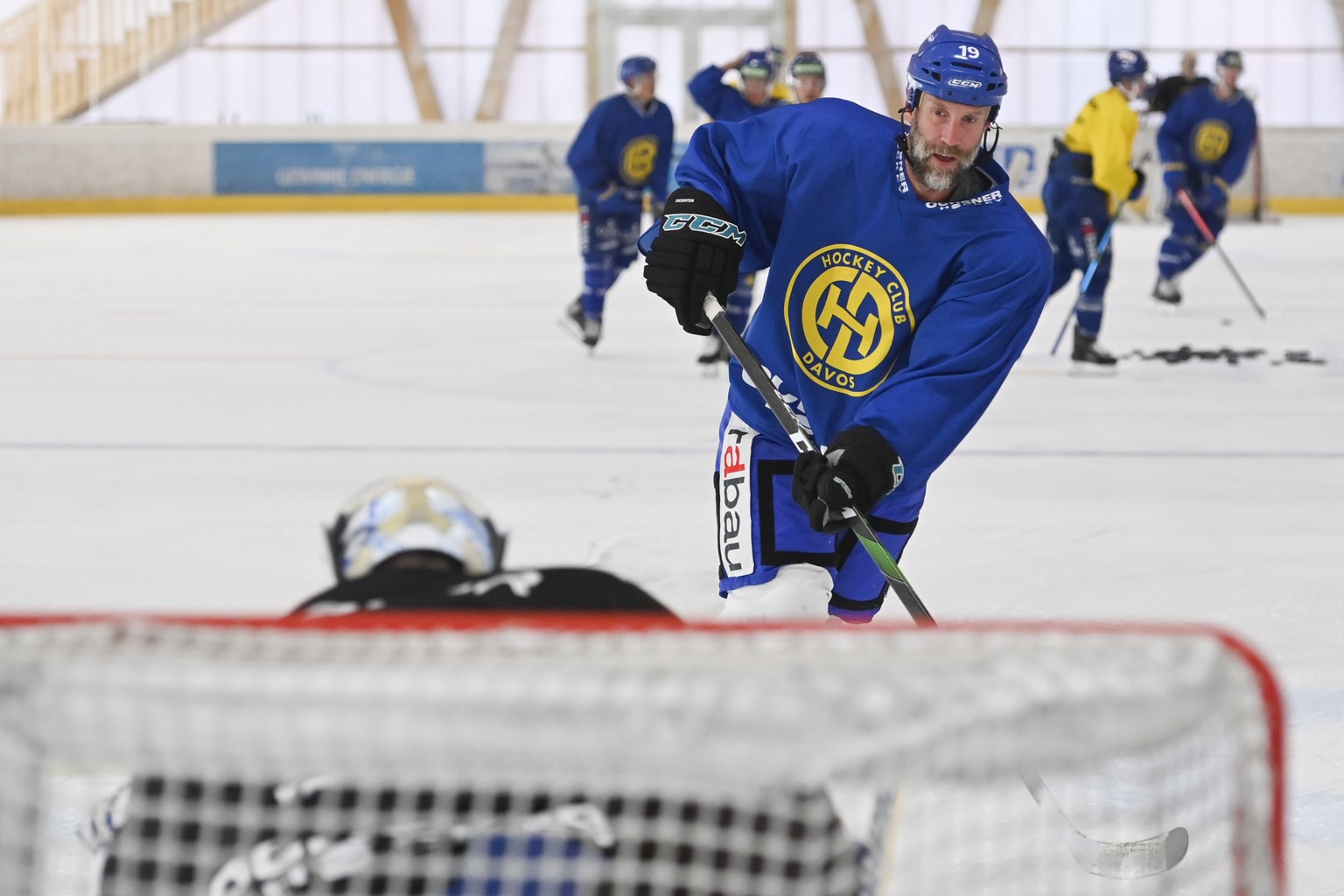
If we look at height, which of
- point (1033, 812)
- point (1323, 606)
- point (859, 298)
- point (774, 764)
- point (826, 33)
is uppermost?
point (826, 33)

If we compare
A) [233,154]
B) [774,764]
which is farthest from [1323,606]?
[233,154]

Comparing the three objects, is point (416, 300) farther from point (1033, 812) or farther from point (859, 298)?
point (1033, 812)

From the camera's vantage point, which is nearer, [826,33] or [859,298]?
[859,298]

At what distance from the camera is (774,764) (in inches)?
42.3

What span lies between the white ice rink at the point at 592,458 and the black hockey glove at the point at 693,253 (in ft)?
3.15

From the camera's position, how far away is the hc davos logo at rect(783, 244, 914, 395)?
97.2 inches

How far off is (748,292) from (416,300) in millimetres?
2813

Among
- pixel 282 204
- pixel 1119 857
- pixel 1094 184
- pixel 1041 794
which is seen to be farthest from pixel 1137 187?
pixel 282 204

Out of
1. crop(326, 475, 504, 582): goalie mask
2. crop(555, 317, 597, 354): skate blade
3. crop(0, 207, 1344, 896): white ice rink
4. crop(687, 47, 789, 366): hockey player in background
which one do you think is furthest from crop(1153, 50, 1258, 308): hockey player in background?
crop(326, 475, 504, 582): goalie mask

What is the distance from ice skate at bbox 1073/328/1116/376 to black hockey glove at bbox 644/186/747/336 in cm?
455

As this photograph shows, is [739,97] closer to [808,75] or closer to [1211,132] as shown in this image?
[808,75]

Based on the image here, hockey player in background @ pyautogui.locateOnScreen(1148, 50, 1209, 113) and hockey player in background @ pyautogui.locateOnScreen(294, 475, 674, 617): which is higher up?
hockey player in background @ pyautogui.locateOnScreen(1148, 50, 1209, 113)

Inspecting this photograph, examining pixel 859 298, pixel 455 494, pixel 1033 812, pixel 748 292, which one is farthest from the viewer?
pixel 748 292

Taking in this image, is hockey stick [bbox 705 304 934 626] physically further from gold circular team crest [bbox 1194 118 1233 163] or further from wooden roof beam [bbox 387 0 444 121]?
wooden roof beam [bbox 387 0 444 121]
